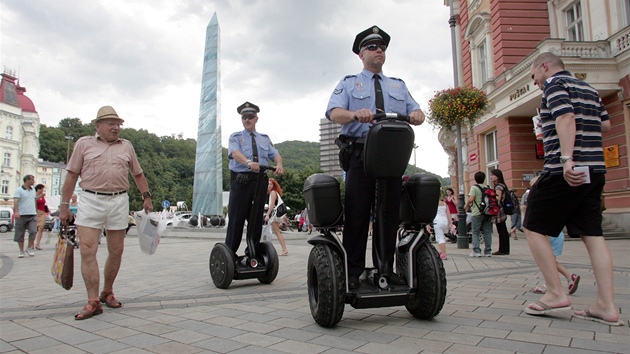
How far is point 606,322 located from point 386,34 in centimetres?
249

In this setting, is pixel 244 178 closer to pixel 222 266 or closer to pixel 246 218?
pixel 246 218

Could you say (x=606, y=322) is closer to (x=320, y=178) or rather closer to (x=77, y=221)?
(x=320, y=178)

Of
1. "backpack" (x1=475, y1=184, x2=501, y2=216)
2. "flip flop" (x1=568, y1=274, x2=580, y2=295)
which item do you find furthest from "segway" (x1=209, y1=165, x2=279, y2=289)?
"backpack" (x1=475, y1=184, x2=501, y2=216)

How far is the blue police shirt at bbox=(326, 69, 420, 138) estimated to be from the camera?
10.5ft

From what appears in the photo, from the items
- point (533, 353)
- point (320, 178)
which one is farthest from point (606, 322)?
point (320, 178)

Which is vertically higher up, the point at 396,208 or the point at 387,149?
the point at 387,149

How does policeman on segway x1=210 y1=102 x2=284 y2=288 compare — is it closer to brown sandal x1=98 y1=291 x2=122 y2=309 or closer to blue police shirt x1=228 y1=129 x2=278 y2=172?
blue police shirt x1=228 y1=129 x2=278 y2=172

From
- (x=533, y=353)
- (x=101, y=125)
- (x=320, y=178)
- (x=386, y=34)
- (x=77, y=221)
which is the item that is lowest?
(x=533, y=353)

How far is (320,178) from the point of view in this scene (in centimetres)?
308

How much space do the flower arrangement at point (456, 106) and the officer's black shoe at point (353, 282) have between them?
10.0 meters

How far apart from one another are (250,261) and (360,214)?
228cm

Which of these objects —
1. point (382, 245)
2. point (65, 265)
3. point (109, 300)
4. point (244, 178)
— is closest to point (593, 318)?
point (382, 245)

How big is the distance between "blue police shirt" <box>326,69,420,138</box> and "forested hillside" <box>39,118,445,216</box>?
63.2 meters

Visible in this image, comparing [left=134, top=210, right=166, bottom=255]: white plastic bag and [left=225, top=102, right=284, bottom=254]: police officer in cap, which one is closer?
[left=134, top=210, right=166, bottom=255]: white plastic bag
